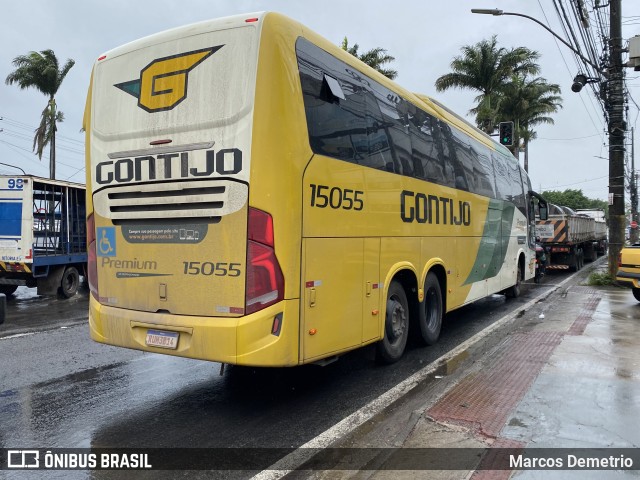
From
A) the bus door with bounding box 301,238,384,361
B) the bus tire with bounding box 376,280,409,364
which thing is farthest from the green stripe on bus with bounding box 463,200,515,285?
the bus door with bounding box 301,238,384,361

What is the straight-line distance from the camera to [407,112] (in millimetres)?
6414

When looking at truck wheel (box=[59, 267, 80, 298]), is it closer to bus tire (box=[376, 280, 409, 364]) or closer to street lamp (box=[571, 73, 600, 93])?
bus tire (box=[376, 280, 409, 364])

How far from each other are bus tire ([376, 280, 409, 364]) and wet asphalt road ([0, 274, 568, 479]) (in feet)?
0.55

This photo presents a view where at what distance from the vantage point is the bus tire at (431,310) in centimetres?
690

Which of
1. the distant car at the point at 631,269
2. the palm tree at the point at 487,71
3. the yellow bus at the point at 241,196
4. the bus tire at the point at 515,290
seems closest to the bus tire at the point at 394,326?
the yellow bus at the point at 241,196

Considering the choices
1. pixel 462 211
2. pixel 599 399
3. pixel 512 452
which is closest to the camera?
pixel 512 452

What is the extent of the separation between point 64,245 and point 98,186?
9.19 m

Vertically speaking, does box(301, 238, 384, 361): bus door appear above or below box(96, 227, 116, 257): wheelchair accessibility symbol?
below

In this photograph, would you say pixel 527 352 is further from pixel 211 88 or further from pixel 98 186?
pixel 98 186

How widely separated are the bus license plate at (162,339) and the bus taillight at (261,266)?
2.66 feet

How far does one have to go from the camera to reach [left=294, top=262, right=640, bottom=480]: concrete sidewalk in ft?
12.0

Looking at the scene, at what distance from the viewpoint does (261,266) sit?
410 centimetres

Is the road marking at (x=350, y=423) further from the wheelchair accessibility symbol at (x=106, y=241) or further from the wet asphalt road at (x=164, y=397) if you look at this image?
the wheelchair accessibility symbol at (x=106, y=241)

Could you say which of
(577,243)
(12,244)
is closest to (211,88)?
(12,244)
